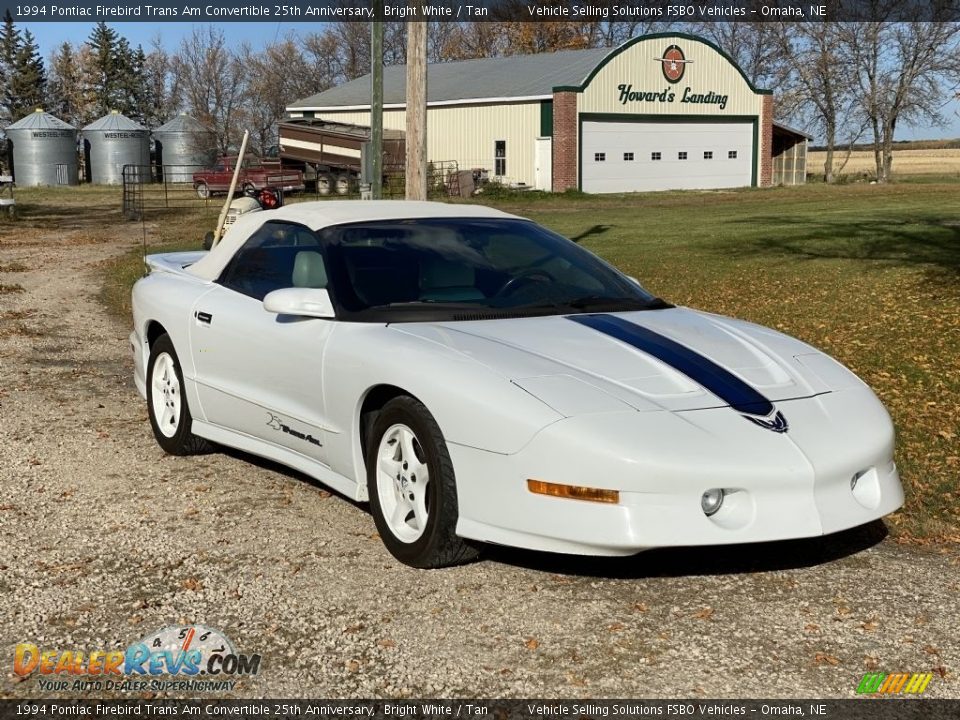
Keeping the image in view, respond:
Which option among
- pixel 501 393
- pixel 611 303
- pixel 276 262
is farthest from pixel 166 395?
pixel 501 393

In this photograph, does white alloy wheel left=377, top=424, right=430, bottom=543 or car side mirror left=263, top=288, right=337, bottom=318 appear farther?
car side mirror left=263, top=288, right=337, bottom=318

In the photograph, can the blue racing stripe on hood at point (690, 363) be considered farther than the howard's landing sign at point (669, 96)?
No

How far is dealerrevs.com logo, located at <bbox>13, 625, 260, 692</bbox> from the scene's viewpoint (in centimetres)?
380

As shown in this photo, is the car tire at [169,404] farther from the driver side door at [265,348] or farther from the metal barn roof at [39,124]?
the metal barn roof at [39,124]

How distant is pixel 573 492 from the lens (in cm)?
425

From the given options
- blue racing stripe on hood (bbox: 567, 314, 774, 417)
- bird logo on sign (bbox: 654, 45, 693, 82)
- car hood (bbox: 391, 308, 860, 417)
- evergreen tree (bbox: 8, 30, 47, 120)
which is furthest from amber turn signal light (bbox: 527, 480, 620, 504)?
evergreen tree (bbox: 8, 30, 47, 120)

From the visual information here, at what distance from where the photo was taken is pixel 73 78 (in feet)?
310

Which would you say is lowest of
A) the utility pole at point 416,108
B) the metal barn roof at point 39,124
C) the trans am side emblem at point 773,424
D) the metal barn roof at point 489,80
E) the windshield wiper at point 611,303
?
the trans am side emblem at point 773,424

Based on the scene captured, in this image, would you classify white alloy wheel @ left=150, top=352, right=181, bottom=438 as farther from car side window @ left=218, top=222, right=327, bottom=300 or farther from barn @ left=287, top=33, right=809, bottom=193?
barn @ left=287, top=33, right=809, bottom=193

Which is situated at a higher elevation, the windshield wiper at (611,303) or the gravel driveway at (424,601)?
the windshield wiper at (611,303)

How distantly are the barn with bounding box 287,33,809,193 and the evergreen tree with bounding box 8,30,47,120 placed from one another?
47186 millimetres

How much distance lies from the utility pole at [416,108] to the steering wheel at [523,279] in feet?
31.4

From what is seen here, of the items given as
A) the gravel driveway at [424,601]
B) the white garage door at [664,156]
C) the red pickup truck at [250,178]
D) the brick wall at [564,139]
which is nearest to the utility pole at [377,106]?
the gravel driveway at [424,601]

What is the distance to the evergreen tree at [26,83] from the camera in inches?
3445
